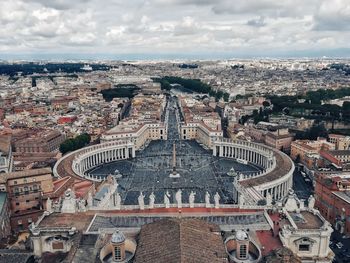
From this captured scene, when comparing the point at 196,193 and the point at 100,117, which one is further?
the point at 100,117

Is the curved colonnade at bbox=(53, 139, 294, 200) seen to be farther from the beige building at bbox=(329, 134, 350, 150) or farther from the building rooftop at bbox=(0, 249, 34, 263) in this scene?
the building rooftop at bbox=(0, 249, 34, 263)

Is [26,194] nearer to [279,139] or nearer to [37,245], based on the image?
[37,245]

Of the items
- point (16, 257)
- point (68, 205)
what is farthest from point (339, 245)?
point (16, 257)

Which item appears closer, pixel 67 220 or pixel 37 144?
pixel 67 220

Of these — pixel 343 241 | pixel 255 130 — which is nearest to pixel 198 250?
pixel 343 241

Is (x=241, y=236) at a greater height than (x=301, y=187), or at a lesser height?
greater

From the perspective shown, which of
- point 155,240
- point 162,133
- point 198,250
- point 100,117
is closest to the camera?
point 198,250

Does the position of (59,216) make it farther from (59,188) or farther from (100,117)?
(100,117)
